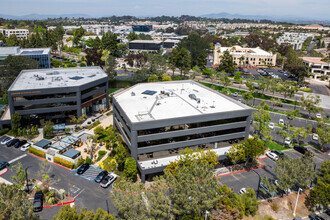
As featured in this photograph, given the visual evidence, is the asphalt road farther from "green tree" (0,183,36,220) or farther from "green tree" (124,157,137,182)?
"green tree" (0,183,36,220)

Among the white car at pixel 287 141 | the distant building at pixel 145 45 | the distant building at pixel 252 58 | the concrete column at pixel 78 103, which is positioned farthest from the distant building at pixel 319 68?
the concrete column at pixel 78 103

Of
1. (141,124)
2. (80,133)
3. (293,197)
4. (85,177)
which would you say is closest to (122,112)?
(141,124)

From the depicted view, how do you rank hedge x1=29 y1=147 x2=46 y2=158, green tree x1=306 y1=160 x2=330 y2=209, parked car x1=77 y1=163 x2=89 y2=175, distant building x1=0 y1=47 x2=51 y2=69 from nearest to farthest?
green tree x1=306 y1=160 x2=330 y2=209, parked car x1=77 y1=163 x2=89 y2=175, hedge x1=29 y1=147 x2=46 y2=158, distant building x1=0 y1=47 x2=51 y2=69

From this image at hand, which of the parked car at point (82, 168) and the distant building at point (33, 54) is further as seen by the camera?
the distant building at point (33, 54)

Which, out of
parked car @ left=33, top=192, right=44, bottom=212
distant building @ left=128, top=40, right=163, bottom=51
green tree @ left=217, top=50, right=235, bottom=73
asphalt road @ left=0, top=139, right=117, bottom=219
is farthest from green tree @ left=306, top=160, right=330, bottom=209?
distant building @ left=128, top=40, right=163, bottom=51

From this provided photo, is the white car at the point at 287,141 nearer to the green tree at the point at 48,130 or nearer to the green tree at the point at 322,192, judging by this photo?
the green tree at the point at 322,192

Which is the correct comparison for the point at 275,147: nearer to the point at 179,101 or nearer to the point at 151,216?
Result: the point at 179,101

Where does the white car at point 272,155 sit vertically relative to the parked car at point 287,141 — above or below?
below
